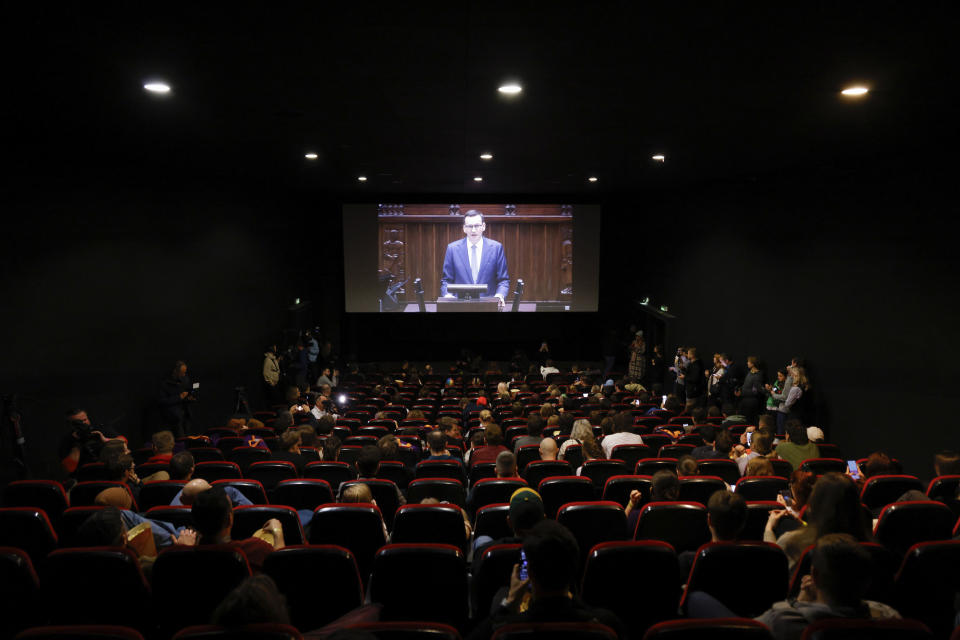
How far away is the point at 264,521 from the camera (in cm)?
382

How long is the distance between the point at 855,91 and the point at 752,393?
20.0 ft

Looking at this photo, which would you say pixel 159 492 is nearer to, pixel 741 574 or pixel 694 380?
pixel 741 574

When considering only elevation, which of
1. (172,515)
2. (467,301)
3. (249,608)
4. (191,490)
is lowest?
(172,515)

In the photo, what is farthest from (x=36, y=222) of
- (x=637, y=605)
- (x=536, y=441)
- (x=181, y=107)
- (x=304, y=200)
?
(x=304, y=200)

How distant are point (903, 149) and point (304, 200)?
49.3 feet

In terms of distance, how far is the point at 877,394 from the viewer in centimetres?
879

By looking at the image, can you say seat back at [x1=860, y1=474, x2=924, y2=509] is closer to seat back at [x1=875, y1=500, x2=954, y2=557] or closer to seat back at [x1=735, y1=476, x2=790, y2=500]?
seat back at [x1=735, y1=476, x2=790, y2=500]

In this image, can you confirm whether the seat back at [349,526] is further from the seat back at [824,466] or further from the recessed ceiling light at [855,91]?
the recessed ceiling light at [855,91]

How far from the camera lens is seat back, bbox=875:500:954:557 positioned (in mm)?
3457

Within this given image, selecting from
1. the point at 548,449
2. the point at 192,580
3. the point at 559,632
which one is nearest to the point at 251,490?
the point at 192,580

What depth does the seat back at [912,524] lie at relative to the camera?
11.3 ft

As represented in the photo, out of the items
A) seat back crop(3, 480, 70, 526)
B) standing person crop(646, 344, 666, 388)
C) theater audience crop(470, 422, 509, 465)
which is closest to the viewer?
seat back crop(3, 480, 70, 526)

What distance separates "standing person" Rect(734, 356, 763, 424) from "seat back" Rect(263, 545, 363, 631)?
9583 mm

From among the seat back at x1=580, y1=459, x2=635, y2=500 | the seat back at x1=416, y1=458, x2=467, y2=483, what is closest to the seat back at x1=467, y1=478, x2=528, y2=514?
the seat back at x1=416, y1=458, x2=467, y2=483
